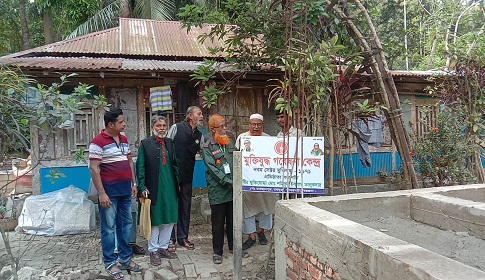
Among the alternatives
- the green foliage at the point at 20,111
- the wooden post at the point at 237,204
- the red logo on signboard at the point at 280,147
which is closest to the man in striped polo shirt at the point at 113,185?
the green foliage at the point at 20,111

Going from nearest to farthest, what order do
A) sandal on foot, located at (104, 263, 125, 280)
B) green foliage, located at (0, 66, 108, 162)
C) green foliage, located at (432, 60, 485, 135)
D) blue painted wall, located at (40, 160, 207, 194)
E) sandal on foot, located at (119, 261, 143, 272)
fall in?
green foliage, located at (0, 66, 108, 162) → sandal on foot, located at (104, 263, 125, 280) → sandal on foot, located at (119, 261, 143, 272) → green foliage, located at (432, 60, 485, 135) → blue painted wall, located at (40, 160, 207, 194)

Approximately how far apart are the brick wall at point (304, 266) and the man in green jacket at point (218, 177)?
1452 mm

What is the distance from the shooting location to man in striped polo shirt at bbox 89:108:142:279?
13.1ft

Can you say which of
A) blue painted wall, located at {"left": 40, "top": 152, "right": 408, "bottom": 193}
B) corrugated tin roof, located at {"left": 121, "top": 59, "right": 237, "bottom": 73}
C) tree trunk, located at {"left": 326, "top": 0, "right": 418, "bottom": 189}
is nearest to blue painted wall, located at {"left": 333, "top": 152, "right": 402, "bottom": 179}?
blue painted wall, located at {"left": 40, "top": 152, "right": 408, "bottom": 193}

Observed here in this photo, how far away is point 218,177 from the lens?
4477mm

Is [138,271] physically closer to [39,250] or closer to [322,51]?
[39,250]

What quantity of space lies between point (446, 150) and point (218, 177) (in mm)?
4441

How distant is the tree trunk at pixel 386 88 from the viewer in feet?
16.1

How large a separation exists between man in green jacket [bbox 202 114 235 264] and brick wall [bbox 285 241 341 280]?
1.45 metres

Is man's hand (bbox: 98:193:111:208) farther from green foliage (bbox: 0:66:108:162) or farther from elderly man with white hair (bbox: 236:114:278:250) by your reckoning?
elderly man with white hair (bbox: 236:114:278:250)

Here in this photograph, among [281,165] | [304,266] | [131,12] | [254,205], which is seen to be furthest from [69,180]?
[131,12]

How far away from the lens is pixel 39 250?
5.19m

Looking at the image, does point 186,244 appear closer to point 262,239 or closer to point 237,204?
point 262,239

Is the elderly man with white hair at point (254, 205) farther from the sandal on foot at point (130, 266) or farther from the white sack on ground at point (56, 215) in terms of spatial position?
the white sack on ground at point (56, 215)
